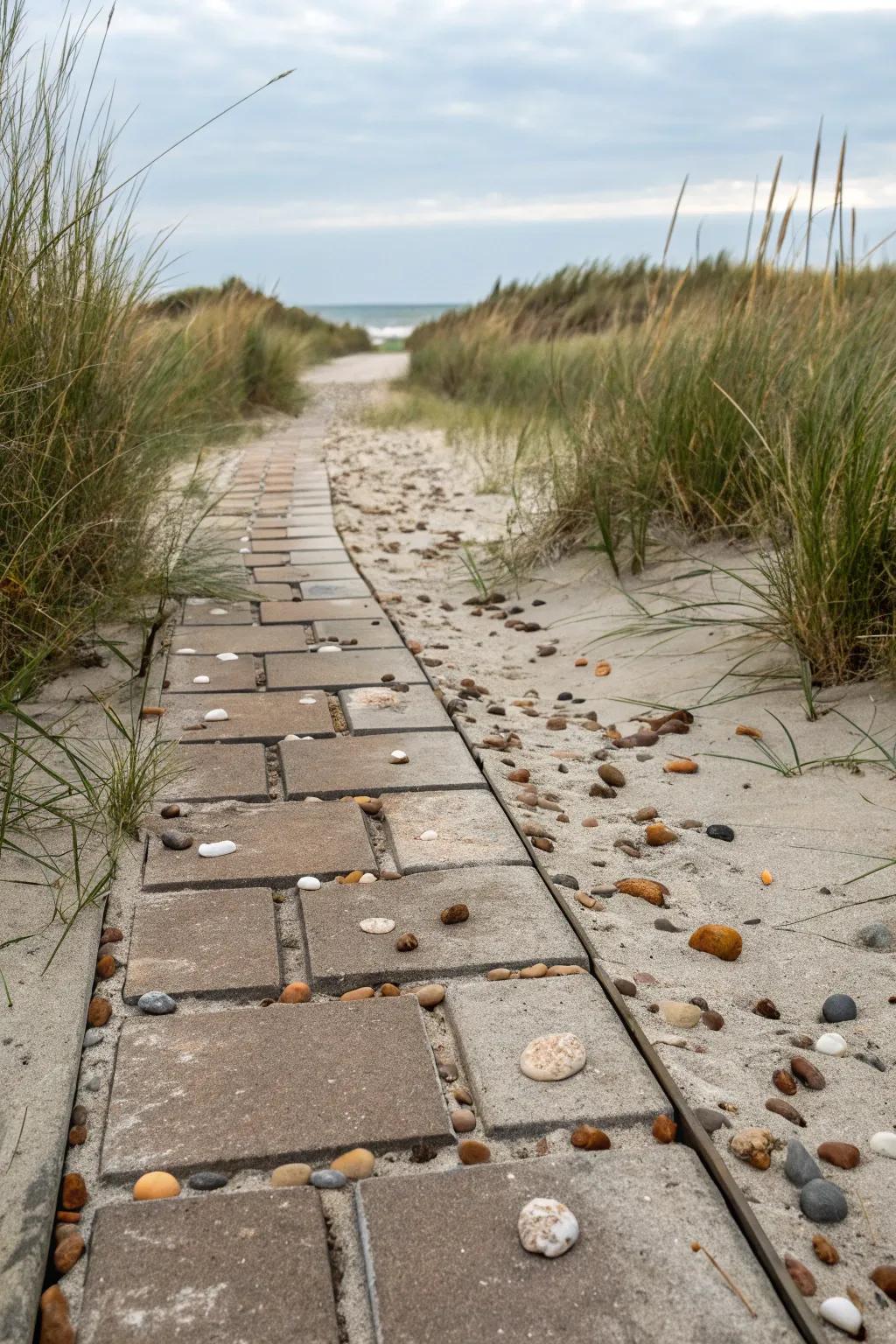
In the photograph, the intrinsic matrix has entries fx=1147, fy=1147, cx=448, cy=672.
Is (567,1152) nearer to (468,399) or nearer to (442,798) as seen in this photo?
(442,798)

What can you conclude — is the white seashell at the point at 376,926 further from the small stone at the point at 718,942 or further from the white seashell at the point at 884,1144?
the white seashell at the point at 884,1144

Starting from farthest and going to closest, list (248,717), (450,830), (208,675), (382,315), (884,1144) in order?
(382,315), (208,675), (248,717), (450,830), (884,1144)

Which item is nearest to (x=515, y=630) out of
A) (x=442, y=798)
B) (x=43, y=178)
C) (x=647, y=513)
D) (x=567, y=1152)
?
(x=647, y=513)

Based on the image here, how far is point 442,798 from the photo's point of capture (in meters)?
2.38

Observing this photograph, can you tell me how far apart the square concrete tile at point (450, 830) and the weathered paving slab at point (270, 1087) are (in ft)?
1.48

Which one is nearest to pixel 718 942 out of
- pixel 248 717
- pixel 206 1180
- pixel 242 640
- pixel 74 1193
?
pixel 206 1180

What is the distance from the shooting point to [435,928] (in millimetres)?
1864

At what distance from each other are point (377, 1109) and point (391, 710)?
5.11 feet

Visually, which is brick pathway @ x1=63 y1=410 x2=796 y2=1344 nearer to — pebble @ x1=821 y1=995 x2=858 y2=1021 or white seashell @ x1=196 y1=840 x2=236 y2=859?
white seashell @ x1=196 y1=840 x2=236 y2=859

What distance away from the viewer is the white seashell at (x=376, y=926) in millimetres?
1851

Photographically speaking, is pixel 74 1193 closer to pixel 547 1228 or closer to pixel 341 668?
pixel 547 1228

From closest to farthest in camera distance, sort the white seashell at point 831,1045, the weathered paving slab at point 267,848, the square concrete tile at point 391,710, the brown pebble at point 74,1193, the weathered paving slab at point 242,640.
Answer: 1. the brown pebble at point 74,1193
2. the white seashell at point 831,1045
3. the weathered paving slab at point 267,848
4. the square concrete tile at point 391,710
5. the weathered paving slab at point 242,640

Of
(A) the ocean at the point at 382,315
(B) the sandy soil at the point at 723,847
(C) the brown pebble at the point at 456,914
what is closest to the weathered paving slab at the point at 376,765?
(B) the sandy soil at the point at 723,847

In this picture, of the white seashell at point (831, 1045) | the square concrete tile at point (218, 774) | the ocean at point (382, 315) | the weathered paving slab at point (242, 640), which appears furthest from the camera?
the ocean at point (382, 315)
